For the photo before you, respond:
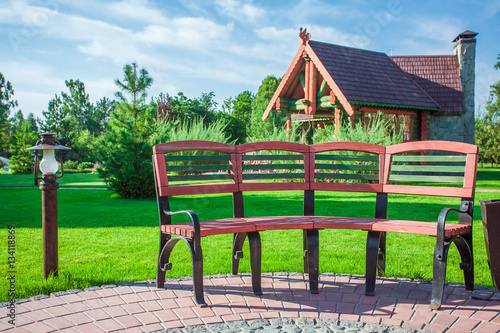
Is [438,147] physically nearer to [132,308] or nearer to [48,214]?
[132,308]

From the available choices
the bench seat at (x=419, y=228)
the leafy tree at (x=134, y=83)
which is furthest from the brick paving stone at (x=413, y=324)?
the leafy tree at (x=134, y=83)

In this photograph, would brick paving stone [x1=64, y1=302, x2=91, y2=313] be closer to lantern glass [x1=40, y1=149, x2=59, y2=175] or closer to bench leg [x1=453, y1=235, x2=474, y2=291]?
lantern glass [x1=40, y1=149, x2=59, y2=175]

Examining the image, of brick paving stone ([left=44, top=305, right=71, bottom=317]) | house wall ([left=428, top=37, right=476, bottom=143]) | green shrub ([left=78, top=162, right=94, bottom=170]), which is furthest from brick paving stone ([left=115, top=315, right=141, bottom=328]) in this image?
green shrub ([left=78, top=162, right=94, bottom=170])

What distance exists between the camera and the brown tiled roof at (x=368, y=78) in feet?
55.0

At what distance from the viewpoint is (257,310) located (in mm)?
3064

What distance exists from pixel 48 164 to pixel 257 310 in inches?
84.6

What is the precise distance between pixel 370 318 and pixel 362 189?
142cm

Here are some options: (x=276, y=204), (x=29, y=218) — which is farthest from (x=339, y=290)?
(x=29, y=218)

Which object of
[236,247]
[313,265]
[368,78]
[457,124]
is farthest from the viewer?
[457,124]

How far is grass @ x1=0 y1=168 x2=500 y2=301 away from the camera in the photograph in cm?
391

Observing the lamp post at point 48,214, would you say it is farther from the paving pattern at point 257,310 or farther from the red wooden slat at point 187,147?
the red wooden slat at point 187,147

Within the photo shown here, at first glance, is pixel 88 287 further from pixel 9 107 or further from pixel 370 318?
pixel 9 107

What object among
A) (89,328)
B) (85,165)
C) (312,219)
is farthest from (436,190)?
(85,165)

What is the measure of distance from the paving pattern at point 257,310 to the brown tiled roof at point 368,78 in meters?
13.2
